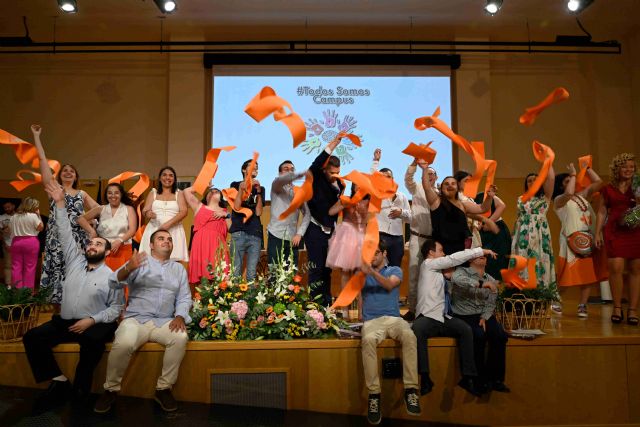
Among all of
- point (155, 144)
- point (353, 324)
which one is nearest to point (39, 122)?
point (155, 144)

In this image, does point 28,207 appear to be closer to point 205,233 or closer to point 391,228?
point 205,233

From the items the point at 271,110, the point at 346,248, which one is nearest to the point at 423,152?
the point at 346,248

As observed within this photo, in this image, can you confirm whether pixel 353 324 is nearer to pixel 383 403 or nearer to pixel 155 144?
pixel 383 403

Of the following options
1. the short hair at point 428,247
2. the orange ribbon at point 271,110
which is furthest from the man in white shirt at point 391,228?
the orange ribbon at point 271,110

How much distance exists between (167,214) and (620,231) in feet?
12.8

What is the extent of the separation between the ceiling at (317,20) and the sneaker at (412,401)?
Result: 6598 millimetres

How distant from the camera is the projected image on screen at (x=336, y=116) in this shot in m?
9.16

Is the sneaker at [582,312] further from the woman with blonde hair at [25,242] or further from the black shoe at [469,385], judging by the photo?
the woman with blonde hair at [25,242]

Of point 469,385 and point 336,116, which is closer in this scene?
point 469,385

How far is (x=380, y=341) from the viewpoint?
12.3ft

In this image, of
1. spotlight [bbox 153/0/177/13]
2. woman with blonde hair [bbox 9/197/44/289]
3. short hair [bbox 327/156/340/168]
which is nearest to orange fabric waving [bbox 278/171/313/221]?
short hair [bbox 327/156/340/168]

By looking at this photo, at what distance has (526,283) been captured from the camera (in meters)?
4.15

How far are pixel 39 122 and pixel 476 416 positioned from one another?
875 centimetres

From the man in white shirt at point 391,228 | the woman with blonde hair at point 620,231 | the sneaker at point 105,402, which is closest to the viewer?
the sneaker at point 105,402
